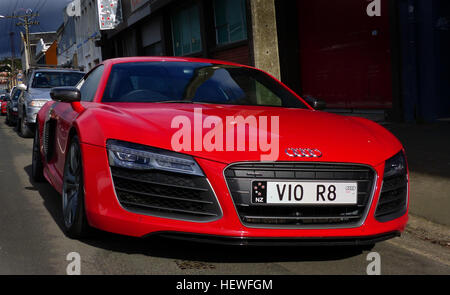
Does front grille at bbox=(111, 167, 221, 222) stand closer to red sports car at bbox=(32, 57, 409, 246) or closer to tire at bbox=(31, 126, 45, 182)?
red sports car at bbox=(32, 57, 409, 246)

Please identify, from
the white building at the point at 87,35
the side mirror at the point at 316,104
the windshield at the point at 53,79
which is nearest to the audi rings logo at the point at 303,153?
the side mirror at the point at 316,104

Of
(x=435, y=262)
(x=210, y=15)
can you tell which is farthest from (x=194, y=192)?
(x=210, y=15)

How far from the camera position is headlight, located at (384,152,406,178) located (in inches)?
134

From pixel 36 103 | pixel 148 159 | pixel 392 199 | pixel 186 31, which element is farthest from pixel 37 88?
pixel 392 199

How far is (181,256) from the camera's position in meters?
3.44

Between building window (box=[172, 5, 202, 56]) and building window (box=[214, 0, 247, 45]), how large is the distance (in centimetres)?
157

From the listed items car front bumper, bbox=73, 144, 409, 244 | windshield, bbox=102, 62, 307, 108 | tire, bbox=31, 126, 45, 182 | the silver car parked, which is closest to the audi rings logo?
car front bumper, bbox=73, 144, 409, 244

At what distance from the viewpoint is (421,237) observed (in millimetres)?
4348

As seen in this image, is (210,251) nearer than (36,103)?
Yes

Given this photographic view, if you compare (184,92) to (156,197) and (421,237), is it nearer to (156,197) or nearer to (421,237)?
(156,197)

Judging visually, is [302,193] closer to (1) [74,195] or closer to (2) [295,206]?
(2) [295,206]

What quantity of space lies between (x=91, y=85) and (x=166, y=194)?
204 centimetres

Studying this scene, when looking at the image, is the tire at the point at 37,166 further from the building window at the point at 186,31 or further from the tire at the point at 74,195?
the building window at the point at 186,31

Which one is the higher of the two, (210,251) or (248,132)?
(248,132)
